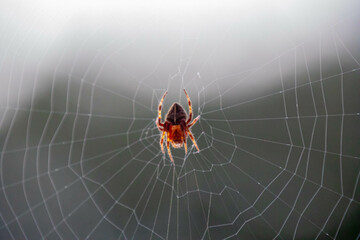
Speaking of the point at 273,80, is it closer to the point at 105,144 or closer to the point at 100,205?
the point at 105,144

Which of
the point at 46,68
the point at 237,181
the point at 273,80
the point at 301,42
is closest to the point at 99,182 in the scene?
the point at 237,181

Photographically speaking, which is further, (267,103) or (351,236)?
(267,103)

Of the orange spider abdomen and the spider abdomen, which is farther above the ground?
the spider abdomen

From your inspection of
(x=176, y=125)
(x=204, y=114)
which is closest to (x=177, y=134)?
(x=176, y=125)

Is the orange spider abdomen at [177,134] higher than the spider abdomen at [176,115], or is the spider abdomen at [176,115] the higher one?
the spider abdomen at [176,115]

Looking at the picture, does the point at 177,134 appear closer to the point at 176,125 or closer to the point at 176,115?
the point at 176,125
